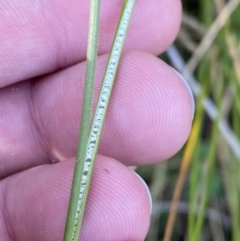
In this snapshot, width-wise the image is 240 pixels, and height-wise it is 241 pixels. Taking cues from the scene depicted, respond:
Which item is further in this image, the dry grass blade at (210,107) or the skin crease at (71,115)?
the dry grass blade at (210,107)

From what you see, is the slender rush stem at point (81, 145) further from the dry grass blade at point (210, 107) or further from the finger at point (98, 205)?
the dry grass blade at point (210, 107)

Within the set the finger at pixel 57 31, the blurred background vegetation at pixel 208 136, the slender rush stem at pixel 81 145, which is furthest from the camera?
the blurred background vegetation at pixel 208 136

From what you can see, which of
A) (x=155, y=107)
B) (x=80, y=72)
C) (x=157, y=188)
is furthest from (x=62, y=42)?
(x=157, y=188)

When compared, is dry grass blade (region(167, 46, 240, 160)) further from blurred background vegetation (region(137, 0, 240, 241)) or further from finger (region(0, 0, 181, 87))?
finger (region(0, 0, 181, 87))

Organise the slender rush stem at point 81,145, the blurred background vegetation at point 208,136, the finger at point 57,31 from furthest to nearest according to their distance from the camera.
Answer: the blurred background vegetation at point 208,136
the finger at point 57,31
the slender rush stem at point 81,145

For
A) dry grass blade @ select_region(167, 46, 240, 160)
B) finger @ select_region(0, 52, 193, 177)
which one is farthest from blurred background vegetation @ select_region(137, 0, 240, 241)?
finger @ select_region(0, 52, 193, 177)

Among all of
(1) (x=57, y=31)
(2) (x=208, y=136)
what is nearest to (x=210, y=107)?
(2) (x=208, y=136)

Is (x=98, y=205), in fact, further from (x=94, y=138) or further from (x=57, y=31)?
(x=57, y=31)

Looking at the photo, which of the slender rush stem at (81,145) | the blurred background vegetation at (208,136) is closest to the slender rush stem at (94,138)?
the slender rush stem at (81,145)
